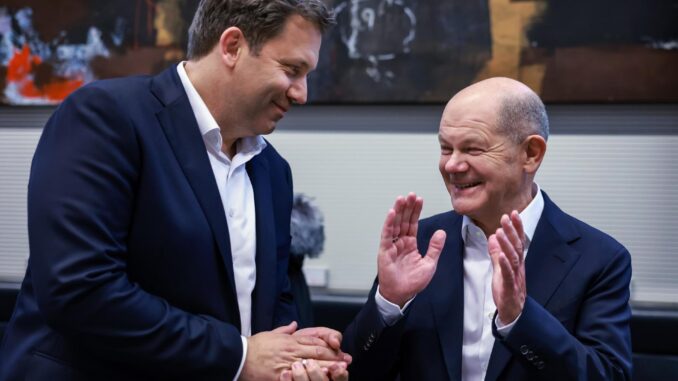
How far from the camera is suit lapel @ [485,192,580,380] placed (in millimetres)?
1777

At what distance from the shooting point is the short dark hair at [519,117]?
186 cm

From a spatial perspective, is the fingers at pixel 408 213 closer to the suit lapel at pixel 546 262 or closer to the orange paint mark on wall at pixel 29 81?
the suit lapel at pixel 546 262

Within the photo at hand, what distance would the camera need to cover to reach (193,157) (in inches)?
69.9

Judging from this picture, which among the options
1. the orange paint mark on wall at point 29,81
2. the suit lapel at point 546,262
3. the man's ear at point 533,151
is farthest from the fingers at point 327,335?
the orange paint mark on wall at point 29,81

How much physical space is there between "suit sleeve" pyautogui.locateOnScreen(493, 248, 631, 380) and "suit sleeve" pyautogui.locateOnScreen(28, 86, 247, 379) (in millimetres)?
587

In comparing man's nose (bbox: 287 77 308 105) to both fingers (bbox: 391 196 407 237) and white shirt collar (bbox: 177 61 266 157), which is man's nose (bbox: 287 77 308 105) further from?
fingers (bbox: 391 196 407 237)

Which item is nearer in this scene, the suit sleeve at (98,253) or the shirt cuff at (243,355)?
the suit sleeve at (98,253)

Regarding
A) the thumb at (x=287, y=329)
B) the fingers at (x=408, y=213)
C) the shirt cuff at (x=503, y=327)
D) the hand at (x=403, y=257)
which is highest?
the fingers at (x=408, y=213)

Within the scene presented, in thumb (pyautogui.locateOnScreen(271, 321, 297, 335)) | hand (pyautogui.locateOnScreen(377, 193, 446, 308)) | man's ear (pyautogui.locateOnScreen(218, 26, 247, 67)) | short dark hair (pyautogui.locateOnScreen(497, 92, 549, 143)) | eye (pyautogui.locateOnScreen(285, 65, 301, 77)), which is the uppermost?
man's ear (pyautogui.locateOnScreen(218, 26, 247, 67))

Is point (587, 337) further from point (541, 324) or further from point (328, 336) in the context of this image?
point (328, 336)

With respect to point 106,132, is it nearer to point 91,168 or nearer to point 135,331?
point 91,168

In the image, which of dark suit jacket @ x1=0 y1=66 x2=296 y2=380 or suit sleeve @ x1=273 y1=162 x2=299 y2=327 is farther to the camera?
suit sleeve @ x1=273 y1=162 x2=299 y2=327

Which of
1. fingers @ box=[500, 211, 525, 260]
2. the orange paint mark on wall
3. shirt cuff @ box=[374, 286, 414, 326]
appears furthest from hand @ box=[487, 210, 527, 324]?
the orange paint mark on wall

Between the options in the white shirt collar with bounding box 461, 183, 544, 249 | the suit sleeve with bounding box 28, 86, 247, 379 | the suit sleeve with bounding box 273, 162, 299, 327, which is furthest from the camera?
the suit sleeve with bounding box 273, 162, 299, 327
